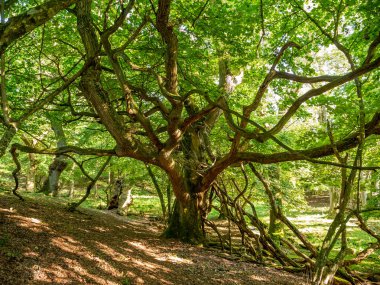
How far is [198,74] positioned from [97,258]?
5.42 m

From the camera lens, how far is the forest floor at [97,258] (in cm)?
409

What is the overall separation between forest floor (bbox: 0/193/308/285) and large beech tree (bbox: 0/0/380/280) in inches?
55.0

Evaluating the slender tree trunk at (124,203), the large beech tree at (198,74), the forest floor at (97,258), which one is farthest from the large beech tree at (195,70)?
the slender tree trunk at (124,203)

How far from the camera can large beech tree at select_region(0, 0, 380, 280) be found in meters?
5.04

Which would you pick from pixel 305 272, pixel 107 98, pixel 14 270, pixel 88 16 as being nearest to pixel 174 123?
pixel 107 98

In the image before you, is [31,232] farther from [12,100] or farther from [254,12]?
[254,12]

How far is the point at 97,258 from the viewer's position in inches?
201

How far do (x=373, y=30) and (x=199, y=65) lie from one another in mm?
4088

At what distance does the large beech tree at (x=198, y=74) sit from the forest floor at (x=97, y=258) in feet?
4.58

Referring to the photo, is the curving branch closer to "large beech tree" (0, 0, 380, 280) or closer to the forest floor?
"large beech tree" (0, 0, 380, 280)

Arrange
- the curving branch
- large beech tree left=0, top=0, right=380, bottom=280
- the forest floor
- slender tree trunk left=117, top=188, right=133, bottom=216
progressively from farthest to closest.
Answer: slender tree trunk left=117, top=188, right=133, bottom=216, large beech tree left=0, top=0, right=380, bottom=280, the forest floor, the curving branch

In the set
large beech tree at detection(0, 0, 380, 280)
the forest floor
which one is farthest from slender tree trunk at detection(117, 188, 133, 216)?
large beech tree at detection(0, 0, 380, 280)

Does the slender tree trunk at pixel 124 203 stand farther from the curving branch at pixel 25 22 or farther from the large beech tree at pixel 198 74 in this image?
the curving branch at pixel 25 22

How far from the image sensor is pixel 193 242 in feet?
26.7
